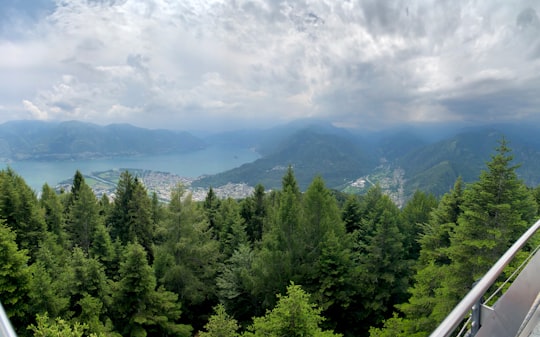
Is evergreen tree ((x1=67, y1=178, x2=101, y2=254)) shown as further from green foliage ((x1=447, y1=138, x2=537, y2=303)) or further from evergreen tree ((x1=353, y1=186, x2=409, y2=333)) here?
green foliage ((x1=447, y1=138, x2=537, y2=303))

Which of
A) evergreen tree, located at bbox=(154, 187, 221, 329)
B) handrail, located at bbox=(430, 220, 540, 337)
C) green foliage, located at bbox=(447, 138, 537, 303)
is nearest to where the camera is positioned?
handrail, located at bbox=(430, 220, 540, 337)

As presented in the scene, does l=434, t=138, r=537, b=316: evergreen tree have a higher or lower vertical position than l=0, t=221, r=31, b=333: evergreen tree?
higher

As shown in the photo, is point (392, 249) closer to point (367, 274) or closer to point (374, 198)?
point (367, 274)

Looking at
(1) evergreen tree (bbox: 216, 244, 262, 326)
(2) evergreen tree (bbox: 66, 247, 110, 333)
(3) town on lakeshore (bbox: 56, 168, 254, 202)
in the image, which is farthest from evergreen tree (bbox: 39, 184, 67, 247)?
(3) town on lakeshore (bbox: 56, 168, 254, 202)

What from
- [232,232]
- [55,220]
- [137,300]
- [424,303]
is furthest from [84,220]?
[424,303]

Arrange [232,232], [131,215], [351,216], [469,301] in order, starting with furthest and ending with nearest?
[232,232] < [131,215] < [351,216] < [469,301]

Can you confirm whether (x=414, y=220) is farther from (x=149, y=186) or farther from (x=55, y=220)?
(x=149, y=186)

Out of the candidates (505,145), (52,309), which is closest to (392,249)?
(505,145)

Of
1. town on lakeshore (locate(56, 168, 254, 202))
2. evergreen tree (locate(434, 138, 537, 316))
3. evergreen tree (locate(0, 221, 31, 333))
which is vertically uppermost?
evergreen tree (locate(434, 138, 537, 316))

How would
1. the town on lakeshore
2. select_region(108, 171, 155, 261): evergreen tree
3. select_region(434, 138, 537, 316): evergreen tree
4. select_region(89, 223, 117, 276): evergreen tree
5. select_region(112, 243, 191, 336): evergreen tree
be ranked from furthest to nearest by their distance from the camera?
the town on lakeshore
select_region(108, 171, 155, 261): evergreen tree
select_region(89, 223, 117, 276): evergreen tree
select_region(112, 243, 191, 336): evergreen tree
select_region(434, 138, 537, 316): evergreen tree
